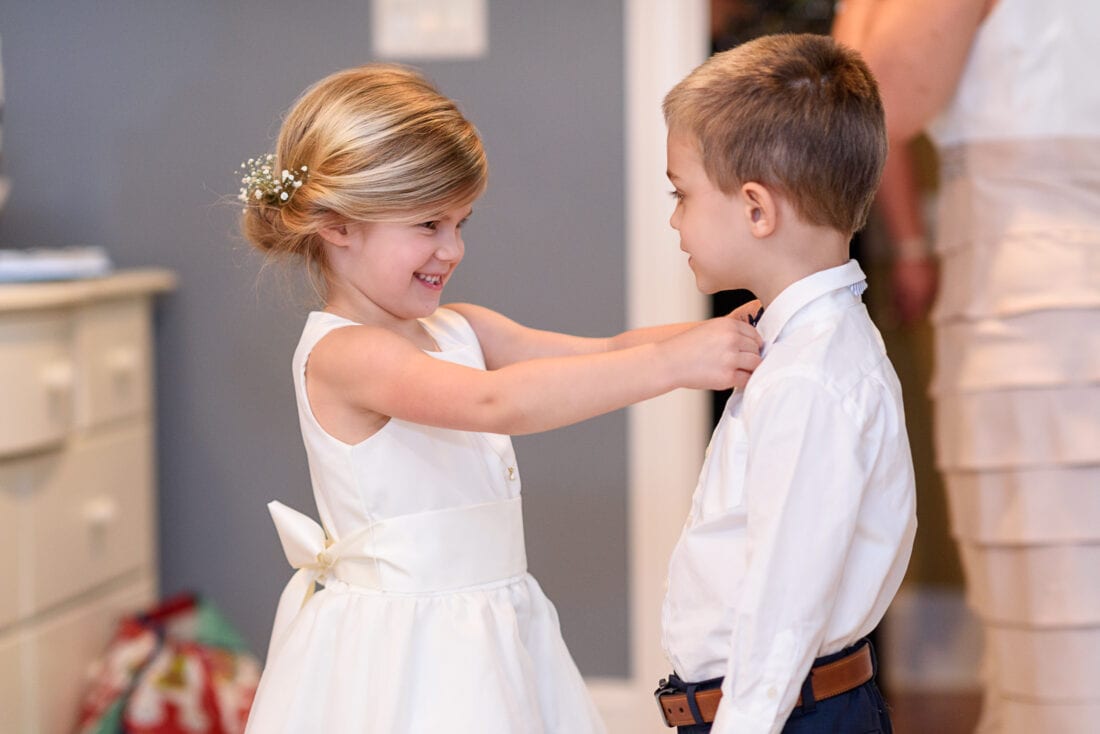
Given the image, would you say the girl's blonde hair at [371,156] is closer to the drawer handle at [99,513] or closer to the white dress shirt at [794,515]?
the white dress shirt at [794,515]

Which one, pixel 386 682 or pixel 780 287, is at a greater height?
pixel 780 287

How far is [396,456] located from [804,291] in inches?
18.3

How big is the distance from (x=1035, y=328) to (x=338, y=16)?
4.66ft

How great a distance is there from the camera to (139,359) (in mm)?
2455

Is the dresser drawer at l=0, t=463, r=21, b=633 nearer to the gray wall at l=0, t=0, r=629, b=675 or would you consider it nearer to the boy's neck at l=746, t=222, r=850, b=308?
the gray wall at l=0, t=0, r=629, b=675

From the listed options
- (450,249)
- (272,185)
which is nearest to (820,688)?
(450,249)

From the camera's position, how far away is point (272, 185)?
4.59 ft

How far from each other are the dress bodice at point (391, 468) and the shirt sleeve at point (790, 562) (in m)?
0.40

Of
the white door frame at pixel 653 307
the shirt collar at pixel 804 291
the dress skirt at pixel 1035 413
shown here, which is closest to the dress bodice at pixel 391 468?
the shirt collar at pixel 804 291

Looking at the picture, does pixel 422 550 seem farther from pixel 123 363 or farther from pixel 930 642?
pixel 930 642

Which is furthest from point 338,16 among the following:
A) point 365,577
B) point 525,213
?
point 365,577

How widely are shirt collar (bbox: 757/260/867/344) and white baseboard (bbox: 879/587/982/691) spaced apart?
1.93 meters

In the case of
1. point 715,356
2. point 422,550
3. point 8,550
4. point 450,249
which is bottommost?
point 8,550

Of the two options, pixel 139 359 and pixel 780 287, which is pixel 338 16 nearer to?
pixel 139 359
